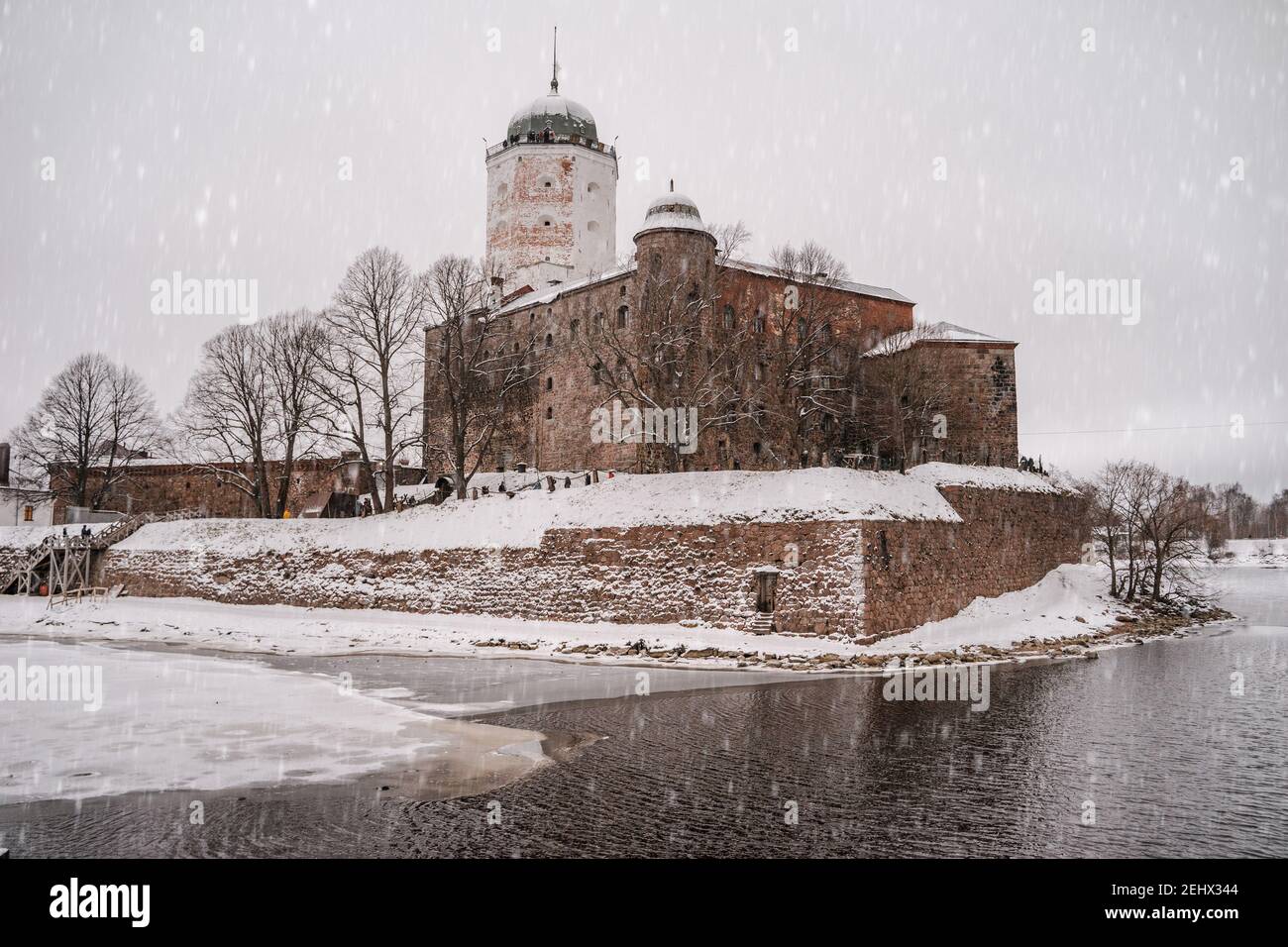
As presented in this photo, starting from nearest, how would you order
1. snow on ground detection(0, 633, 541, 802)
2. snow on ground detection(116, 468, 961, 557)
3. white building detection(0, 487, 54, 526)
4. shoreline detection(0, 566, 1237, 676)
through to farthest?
snow on ground detection(0, 633, 541, 802)
shoreline detection(0, 566, 1237, 676)
snow on ground detection(116, 468, 961, 557)
white building detection(0, 487, 54, 526)

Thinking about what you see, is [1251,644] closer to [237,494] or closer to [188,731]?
[188,731]

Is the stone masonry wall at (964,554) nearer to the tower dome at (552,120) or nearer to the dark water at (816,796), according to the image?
the dark water at (816,796)

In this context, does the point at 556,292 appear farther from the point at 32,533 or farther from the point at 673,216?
the point at 32,533

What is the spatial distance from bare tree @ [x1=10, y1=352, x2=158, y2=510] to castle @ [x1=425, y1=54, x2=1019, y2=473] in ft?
56.9

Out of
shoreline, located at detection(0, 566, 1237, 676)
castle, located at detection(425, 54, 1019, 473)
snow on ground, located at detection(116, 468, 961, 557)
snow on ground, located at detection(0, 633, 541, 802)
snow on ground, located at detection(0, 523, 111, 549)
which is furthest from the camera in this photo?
snow on ground, located at detection(0, 523, 111, 549)

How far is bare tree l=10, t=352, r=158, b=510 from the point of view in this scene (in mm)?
50750

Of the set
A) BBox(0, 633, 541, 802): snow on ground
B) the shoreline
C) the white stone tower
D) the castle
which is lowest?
the shoreline

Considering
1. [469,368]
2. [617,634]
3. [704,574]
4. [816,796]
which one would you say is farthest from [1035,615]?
[816,796]

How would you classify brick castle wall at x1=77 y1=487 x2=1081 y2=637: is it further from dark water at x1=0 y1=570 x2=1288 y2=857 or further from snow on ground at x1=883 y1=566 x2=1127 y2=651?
dark water at x1=0 y1=570 x2=1288 y2=857

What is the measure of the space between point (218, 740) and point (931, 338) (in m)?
35.4

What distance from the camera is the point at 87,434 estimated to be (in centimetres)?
5062

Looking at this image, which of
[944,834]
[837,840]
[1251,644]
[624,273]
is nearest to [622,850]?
[837,840]

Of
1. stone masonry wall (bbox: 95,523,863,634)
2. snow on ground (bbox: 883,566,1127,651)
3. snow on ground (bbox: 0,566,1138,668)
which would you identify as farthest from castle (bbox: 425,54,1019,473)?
snow on ground (bbox: 0,566,1138,668)

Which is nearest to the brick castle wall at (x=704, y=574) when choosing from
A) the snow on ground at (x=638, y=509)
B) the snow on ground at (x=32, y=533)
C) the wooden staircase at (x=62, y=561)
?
the snow on ground at (x=638, y=509)
